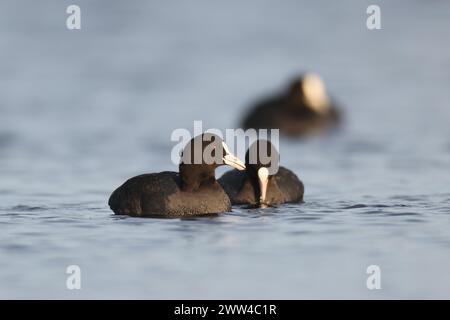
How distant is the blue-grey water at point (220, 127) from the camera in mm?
11680

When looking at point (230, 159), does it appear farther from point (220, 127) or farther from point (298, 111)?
point (298, 111)

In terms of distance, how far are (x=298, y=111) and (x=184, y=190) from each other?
37.8 ft

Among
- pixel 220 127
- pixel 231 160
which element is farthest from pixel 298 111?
pixel 231 160

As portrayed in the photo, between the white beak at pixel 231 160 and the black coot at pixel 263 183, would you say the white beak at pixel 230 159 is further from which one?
the black coot at pixel 263 183

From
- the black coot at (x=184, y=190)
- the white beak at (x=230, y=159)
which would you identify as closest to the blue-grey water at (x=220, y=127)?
the black coot at (x=184, y=190)

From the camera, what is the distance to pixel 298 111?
25812mm

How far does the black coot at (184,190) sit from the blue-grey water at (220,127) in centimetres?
25

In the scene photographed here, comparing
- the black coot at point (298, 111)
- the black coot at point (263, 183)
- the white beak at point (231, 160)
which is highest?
the black coot at point (298, 111)

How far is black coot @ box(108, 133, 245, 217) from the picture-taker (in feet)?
47.0

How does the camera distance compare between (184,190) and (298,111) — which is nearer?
(184,190)

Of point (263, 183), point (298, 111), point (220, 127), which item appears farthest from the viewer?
point (298, 111)
